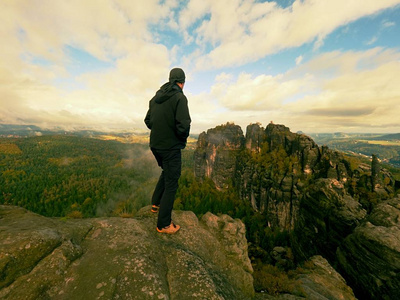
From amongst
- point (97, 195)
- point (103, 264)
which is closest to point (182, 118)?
point (103, 264)

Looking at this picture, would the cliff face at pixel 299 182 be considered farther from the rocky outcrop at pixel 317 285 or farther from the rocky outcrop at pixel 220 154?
the rocky outcrop at pixel 317 285

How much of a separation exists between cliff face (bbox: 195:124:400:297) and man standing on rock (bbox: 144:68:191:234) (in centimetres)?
1505

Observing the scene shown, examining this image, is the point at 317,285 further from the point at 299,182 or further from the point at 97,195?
the point at 97,195

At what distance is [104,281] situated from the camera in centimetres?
379

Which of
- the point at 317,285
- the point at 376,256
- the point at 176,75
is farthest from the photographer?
the point at 376,256

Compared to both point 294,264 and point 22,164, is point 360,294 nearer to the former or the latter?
point 294,264

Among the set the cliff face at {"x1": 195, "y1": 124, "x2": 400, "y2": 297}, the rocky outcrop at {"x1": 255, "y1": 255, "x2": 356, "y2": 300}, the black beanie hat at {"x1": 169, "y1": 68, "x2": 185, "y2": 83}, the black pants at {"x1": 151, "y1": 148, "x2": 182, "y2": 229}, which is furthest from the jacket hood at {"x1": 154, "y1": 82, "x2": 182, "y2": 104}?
the cliff face at {"x1": 195, "y1": 124, "x2": 400, "y2": 297}

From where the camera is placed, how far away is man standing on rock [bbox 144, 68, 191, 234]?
19.9 ft

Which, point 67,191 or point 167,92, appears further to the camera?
point 67,191

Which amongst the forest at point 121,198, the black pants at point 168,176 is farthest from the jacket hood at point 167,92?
the forest at point 121,198

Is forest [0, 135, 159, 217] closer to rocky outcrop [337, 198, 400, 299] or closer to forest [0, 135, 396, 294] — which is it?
forest [0, 135, 396, 294]

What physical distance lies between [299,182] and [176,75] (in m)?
63.3

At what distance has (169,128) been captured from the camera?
6160mm

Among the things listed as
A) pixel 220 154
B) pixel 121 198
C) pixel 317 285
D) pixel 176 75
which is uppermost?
pixel 176 75
